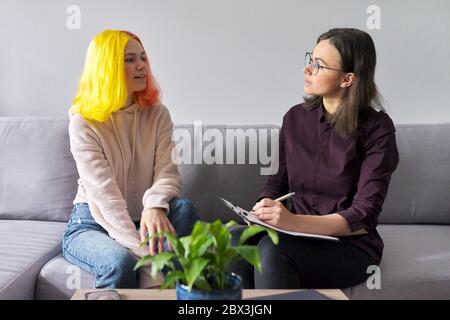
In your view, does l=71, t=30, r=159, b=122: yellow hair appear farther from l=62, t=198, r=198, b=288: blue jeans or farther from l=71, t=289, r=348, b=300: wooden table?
l=71, t=289, r=348, b=300: wooden table

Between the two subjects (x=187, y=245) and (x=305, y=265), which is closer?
(x=187, y=245)

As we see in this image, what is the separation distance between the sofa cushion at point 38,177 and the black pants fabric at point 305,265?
0.83m

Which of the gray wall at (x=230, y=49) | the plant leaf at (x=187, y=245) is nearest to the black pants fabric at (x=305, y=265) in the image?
the plant leaf at (x=187, y=245)

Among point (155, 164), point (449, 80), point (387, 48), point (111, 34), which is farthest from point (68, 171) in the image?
point (449, 80)

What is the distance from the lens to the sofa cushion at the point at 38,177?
2.02m

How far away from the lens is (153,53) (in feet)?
7.55

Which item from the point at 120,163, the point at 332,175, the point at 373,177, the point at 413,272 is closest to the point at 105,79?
the point at 120,163

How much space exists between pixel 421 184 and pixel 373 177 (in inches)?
21.6

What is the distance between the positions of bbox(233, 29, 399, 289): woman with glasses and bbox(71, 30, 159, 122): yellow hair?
0.58m

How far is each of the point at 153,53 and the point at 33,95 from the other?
578 millimetres

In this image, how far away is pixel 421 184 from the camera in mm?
1993

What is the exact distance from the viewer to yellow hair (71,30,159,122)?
173 centimetres

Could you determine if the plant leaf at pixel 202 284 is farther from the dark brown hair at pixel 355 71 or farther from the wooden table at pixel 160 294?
the dark brown hair at pixel 355 71

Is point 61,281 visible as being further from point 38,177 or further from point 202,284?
point 202,284
